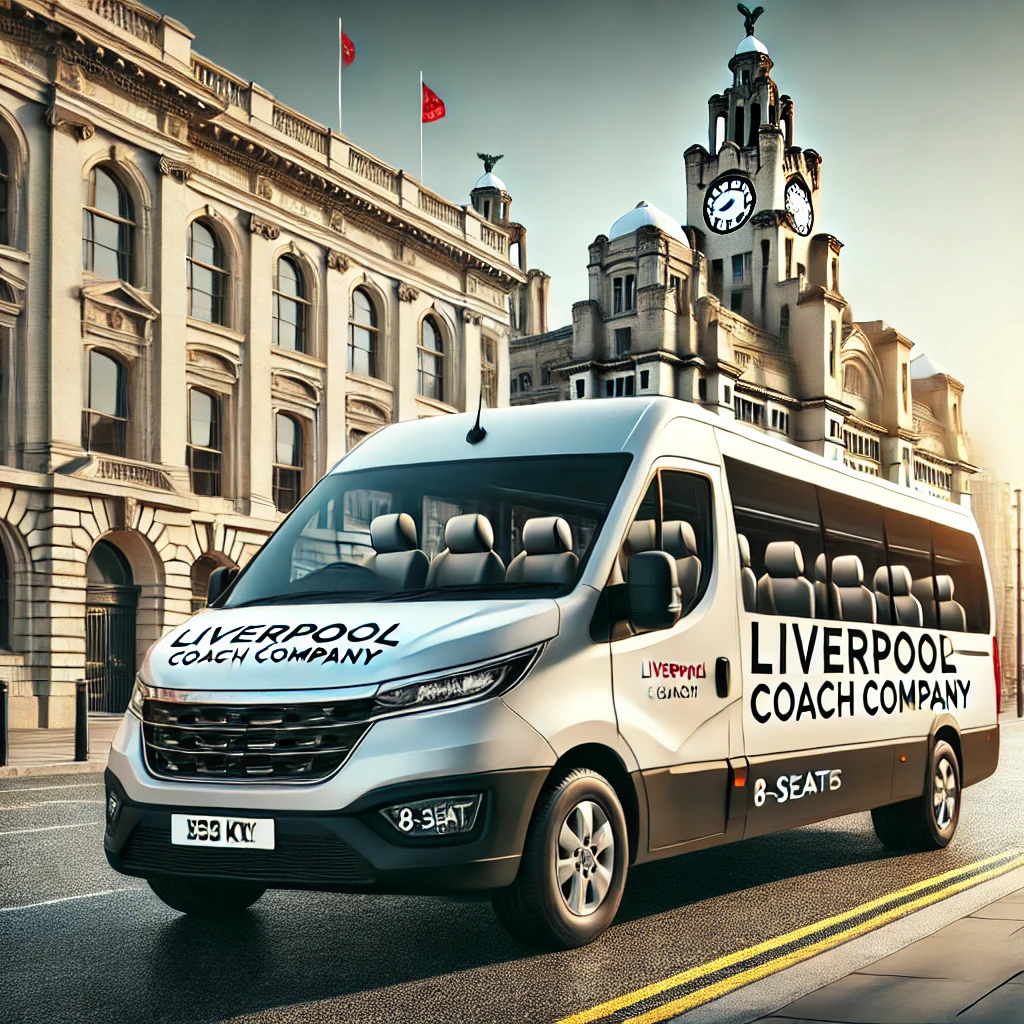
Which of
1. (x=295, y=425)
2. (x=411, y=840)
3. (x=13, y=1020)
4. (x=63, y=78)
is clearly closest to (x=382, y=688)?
(x=411, y=840)

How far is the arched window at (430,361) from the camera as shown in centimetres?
3791

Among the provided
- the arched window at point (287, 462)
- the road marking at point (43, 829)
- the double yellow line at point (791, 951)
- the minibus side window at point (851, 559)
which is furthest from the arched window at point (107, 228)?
the double yellow line at point (791, 951)

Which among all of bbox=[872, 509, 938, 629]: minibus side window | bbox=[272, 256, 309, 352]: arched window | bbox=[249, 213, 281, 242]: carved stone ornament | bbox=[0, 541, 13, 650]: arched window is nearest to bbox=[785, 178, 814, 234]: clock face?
bbox=[272, 256, 309, 352]: arched window

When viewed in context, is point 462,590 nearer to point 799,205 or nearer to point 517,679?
point 517,679

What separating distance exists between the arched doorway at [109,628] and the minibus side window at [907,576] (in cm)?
2033

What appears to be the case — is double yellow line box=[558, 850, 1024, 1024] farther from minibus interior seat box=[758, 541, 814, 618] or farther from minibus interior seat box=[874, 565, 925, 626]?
minibus interior seat box=[874, 565, 925, 626]

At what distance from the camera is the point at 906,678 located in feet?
31.4

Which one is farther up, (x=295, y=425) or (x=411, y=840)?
(x=295, y=425)

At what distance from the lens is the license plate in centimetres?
545

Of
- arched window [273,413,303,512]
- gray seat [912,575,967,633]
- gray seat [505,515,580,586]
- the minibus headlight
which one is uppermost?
arched window [273,413,303,512]

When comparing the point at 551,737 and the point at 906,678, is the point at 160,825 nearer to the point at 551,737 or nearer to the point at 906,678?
the point at 551,737

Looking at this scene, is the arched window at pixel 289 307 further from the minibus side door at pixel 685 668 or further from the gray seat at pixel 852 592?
the minibus side door at pixel 685 668

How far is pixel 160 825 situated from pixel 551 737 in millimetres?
1612

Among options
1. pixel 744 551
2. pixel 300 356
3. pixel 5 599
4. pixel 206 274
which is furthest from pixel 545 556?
pixel 300 356
